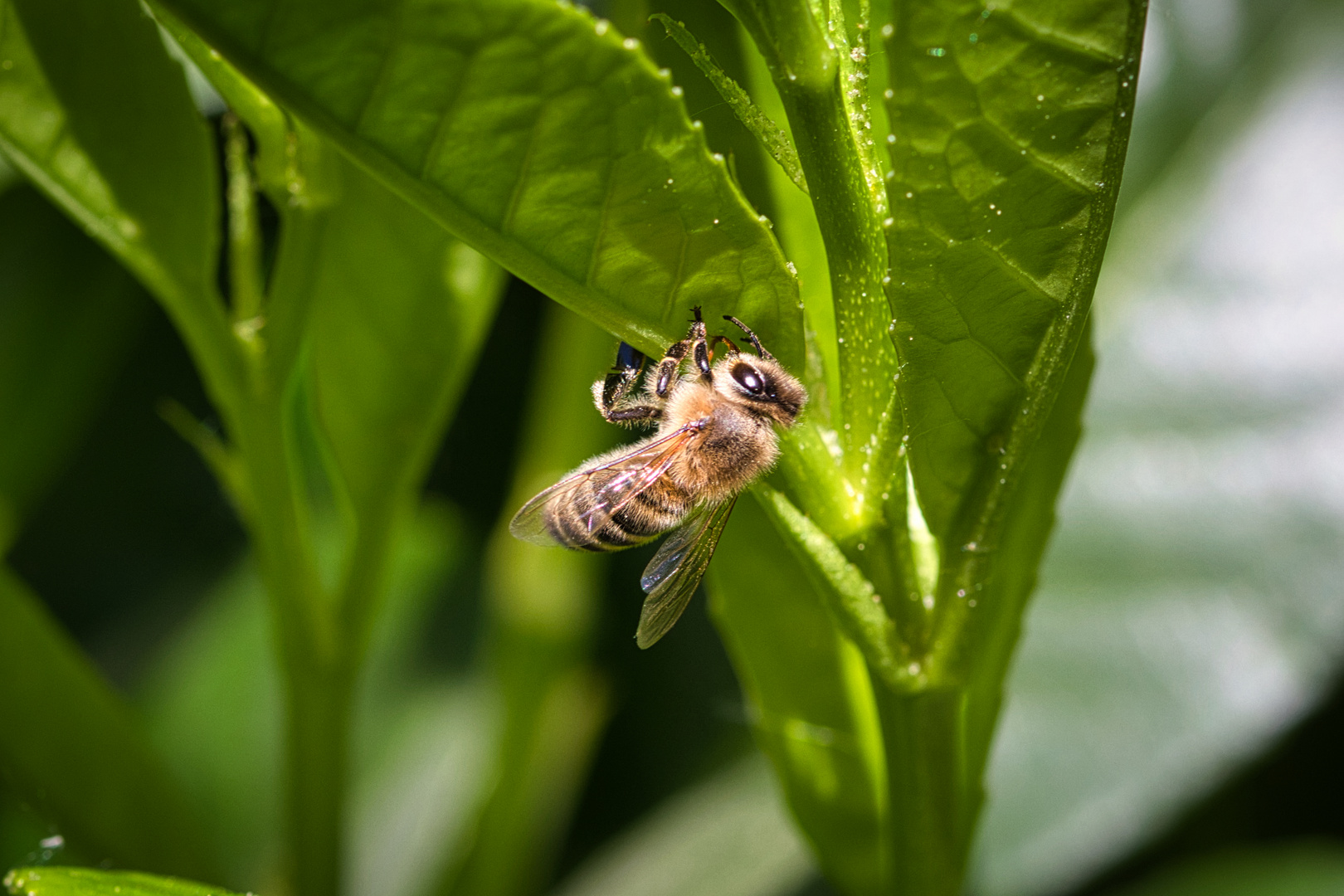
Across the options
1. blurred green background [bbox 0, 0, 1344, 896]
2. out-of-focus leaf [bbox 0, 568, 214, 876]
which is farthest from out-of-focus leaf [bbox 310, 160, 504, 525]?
blurred green background [bbox 0, 0, 1344, 896]

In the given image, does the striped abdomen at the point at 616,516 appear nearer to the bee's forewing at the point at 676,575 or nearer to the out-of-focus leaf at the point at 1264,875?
the bee's forewing at the point at 676,575

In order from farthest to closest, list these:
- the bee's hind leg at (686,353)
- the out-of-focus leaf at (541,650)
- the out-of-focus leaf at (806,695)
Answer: the out-of-focus leaf at (541,650)
the out-of-focus leaf at (806,695)
the bee's hind leg at (686,353)

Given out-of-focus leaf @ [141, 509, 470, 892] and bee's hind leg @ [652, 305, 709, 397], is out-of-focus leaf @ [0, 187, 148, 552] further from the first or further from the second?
bee's hind leg @ [652, 305, 709, 397]

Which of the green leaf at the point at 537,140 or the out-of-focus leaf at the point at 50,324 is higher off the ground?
the green leaf at the point at 537,140

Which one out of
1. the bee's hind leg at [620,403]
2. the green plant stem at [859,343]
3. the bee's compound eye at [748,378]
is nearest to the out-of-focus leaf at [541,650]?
the bee's hind leg at [620,403]

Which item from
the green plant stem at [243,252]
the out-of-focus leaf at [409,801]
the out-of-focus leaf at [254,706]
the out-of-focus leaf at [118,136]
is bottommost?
the out-of-focus leaf at [409,801]

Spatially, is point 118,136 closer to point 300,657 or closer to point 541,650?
point 300,657
